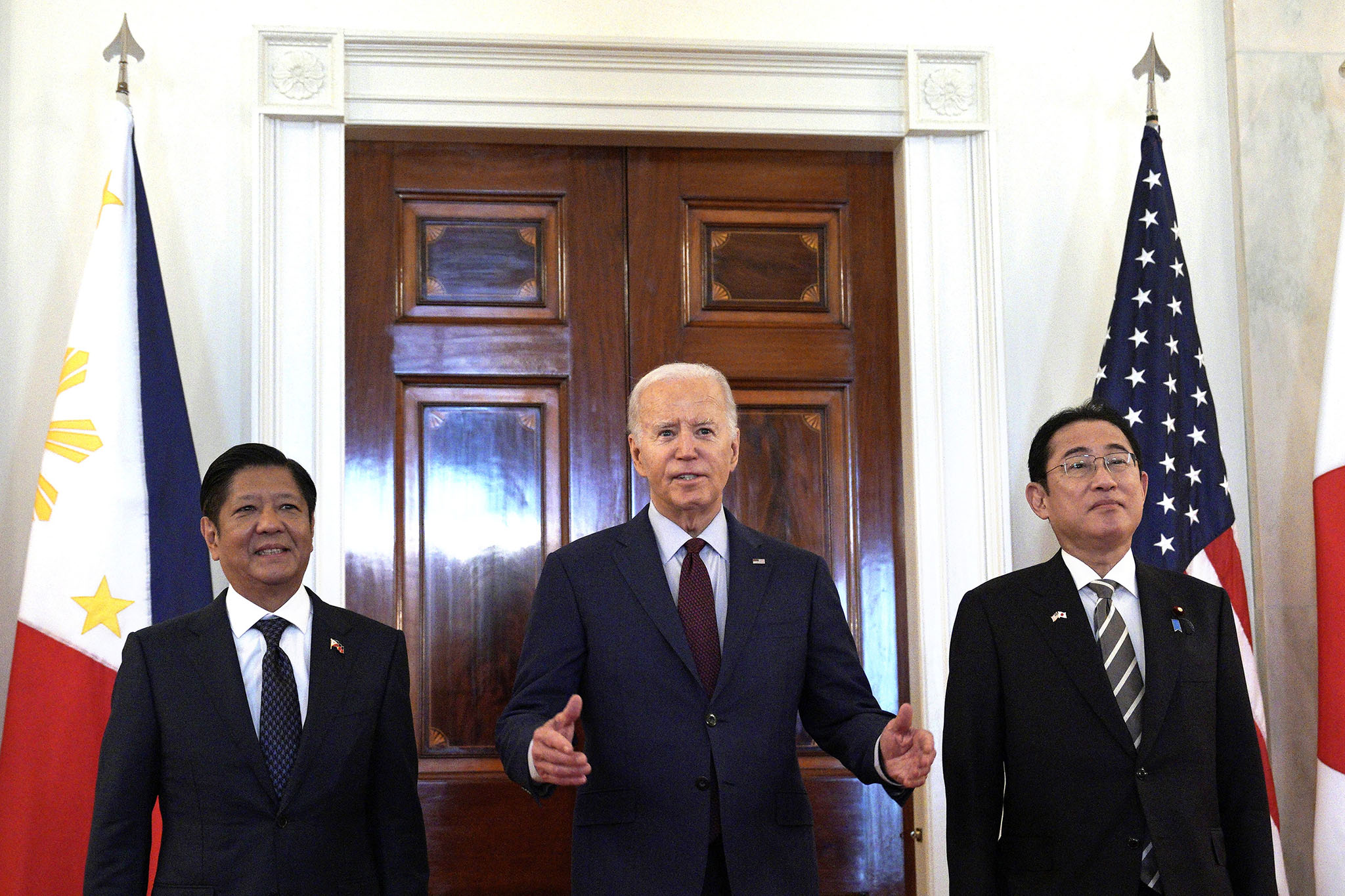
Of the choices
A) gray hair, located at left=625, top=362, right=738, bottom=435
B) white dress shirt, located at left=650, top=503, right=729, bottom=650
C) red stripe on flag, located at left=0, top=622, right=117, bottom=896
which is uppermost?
gray hair, located at left=625, top=362, right=738, bottom=435

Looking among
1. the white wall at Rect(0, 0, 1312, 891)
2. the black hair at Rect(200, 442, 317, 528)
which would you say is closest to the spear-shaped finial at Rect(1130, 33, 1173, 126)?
the white wall at Rect(0, 0, 1312, 891)

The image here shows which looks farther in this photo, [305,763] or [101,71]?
[101,71]

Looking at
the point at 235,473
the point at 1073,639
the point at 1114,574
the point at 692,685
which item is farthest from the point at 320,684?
the point at 1114,574

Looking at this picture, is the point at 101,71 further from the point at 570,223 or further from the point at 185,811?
the point at 185,811

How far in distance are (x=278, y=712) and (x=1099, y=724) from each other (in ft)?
5.22

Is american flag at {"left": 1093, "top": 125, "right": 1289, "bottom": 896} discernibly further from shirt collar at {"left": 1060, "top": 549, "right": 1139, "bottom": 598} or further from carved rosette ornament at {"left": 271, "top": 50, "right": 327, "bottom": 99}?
carved rosette ornament at {"left": 271, "top": 50, "right": 327, "bottom": 99}

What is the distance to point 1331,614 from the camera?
3543 millimetres

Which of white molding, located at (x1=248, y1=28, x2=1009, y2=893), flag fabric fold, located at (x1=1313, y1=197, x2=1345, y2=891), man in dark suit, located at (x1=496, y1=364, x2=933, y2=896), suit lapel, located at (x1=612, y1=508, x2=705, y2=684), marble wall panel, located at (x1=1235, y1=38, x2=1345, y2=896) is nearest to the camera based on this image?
man in dark suit, located at (x1=496, y1=364, x2=933, y2=896)

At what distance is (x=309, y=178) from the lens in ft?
12.1

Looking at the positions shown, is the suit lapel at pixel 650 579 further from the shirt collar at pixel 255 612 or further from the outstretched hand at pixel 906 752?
the shirt collar at pixel 255 612

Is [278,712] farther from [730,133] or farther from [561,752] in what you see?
[730,133]

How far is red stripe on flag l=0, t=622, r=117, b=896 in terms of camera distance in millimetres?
3127

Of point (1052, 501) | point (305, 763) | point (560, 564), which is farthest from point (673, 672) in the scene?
point (1052, 501)

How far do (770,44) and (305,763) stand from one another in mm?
2474
